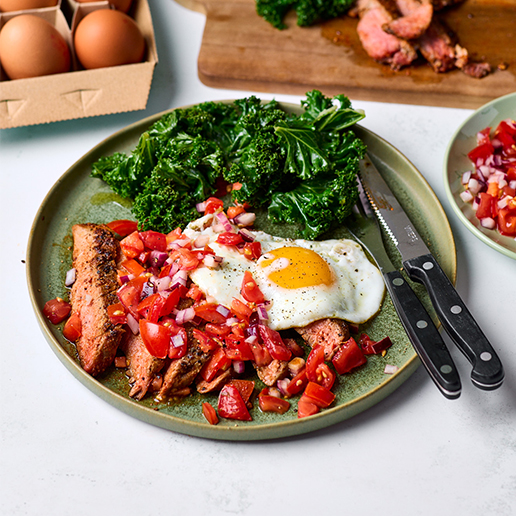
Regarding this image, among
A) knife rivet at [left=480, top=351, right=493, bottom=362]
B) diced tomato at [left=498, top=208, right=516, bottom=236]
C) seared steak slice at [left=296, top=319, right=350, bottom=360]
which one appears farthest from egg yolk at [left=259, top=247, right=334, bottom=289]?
diced tomato at [left=498, top=208, right=516, bottom=236]

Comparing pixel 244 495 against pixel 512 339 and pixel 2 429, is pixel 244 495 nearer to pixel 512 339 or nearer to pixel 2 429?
pixel 2 429

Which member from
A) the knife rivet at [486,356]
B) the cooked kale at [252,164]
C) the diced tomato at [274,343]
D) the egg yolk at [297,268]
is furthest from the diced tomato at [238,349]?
the knife rivet at [486,356]

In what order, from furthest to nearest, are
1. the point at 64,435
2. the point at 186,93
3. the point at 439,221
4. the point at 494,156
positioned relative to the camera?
the point at 186,93, the point at 494,156, the point at 439,221, the point at 64,435

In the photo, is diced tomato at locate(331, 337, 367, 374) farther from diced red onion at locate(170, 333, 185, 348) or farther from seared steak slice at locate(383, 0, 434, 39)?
seared steak slice at locate(383, 0, 434, 39)

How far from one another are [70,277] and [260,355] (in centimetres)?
158

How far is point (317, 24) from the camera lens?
594 centimetres

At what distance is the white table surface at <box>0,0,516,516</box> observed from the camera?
3285 millimetres

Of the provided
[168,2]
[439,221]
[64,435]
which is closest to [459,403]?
[439,221]

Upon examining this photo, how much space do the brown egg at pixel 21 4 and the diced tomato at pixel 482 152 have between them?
4.33 m

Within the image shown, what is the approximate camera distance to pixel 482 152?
15.1 ft

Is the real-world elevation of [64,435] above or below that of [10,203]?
below

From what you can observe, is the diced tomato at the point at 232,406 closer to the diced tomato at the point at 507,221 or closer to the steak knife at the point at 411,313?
the steak knife at the point at 411,313

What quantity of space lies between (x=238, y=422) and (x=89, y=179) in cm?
248

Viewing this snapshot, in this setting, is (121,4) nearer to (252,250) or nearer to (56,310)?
(252,250)
